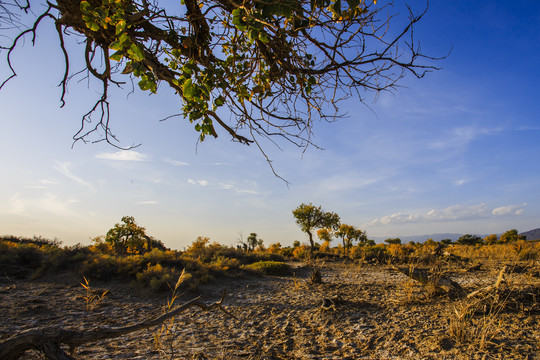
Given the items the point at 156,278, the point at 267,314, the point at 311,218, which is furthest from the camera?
the point at 311,218

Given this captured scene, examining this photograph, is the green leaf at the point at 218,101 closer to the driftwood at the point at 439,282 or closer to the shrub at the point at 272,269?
the driftwood at the point at 439,282

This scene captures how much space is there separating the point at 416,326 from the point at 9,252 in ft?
33.9

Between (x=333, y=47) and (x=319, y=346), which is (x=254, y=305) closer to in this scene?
(x=319, y=346)

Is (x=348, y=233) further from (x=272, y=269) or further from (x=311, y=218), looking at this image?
(x=272, y=269)

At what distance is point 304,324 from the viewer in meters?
4.00

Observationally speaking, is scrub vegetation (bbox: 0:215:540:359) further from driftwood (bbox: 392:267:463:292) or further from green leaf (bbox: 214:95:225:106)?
green leaf (bbox: 214:95:225:106)

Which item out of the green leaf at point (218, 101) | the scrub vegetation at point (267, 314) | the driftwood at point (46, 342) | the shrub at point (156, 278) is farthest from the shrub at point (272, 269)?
the driftwood at point (46, 342)

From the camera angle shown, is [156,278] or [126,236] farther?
[126,236]

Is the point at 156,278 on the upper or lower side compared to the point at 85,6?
lower

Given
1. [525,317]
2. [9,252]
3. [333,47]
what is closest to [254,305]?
[525,317]

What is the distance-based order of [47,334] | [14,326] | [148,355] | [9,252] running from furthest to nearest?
1. [9,252]
2. [14,326]
3. [148,355]
4. [47,334]

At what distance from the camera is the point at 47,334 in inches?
66.0

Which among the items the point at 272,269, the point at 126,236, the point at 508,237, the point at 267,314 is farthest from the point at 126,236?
the point at 508,237

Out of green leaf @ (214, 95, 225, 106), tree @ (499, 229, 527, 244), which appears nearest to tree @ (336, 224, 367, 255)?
tree @ (499, 229, 527, 244)
